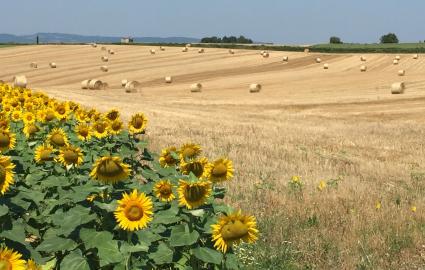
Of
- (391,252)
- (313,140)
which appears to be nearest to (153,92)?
(313,140)

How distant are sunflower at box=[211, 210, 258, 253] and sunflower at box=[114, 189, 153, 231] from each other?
1.35 feet

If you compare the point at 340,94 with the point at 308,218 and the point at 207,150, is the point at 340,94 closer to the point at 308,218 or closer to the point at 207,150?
the point at 207,150

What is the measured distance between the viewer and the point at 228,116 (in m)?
20.5

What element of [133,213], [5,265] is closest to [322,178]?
[133,213]

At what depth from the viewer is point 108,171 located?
340cm

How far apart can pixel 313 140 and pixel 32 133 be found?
9.73 meters

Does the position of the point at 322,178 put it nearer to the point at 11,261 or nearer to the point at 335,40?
the point at 11,261

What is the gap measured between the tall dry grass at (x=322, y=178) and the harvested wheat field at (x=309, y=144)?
20mm

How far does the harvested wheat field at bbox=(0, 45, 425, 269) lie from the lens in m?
6.09

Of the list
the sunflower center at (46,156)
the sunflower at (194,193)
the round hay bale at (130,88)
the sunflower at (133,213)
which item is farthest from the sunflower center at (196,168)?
the round hay bale at (130,88)

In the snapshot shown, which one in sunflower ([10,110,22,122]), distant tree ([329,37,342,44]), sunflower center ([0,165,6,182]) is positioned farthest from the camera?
distant tree ([329,37,342,44])

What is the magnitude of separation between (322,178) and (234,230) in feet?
22.4

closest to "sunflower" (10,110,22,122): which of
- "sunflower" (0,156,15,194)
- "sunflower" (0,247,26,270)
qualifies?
"sunflower" (0,156,15,194)

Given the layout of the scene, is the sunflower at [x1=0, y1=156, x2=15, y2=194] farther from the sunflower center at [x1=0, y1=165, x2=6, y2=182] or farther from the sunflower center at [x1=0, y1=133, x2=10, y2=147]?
the sunflower center at [x1=0, y1=133, x2=10, y2=147]
